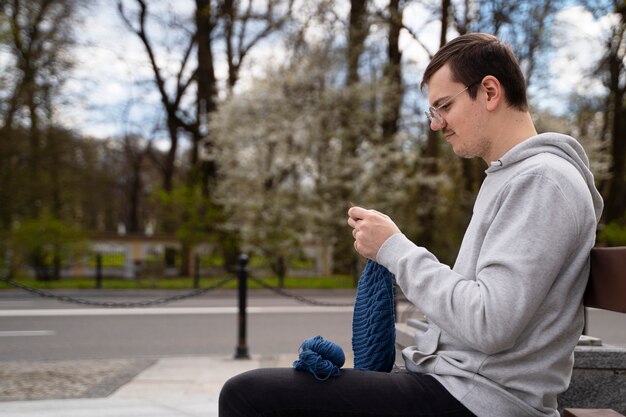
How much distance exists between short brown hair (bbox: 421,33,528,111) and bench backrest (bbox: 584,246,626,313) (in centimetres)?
43

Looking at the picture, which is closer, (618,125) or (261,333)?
(261,333)

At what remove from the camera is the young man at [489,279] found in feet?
5.14

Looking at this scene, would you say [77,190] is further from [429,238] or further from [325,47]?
[429,238]

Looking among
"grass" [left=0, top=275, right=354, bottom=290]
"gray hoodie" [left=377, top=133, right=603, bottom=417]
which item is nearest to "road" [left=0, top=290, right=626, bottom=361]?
"grass" [left=0, top=275, right=354, bottom=290]

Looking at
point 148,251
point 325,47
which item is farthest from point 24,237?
point 325,47

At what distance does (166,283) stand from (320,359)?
16790mm

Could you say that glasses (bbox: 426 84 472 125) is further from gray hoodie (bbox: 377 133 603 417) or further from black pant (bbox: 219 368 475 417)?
black pant (bbox: 219 368 475 417)

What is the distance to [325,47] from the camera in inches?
752

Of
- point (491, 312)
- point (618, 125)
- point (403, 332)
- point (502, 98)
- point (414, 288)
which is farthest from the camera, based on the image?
point (618, 125)

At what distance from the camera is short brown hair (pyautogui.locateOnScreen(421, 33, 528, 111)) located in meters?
1.79

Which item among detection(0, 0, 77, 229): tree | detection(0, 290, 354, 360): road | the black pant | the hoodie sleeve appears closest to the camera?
the hoodie sleeve

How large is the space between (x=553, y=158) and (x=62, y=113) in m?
23.4

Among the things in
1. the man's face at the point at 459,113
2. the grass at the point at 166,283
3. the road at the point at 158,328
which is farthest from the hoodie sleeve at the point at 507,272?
the grass at the point at 166,283

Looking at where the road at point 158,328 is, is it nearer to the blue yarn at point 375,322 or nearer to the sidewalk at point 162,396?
the sidewalk at point 162,396
